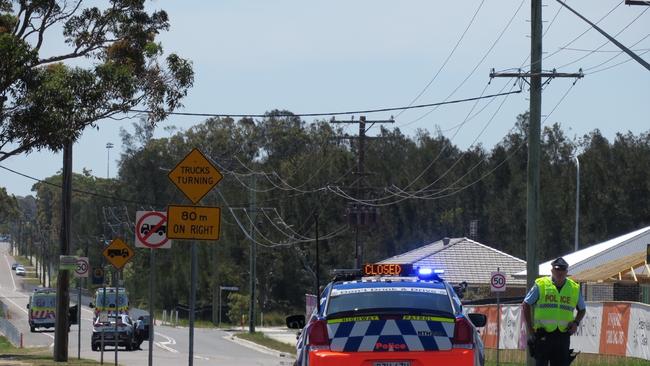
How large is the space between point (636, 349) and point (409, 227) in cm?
6564

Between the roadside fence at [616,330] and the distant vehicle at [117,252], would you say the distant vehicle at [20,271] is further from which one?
the roadside fence at [616,330]

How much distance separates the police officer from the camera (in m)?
13.8

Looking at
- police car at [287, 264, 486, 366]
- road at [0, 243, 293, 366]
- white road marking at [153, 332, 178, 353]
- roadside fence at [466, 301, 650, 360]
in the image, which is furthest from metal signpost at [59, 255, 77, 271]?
police car at [287, 264, 486, 366]

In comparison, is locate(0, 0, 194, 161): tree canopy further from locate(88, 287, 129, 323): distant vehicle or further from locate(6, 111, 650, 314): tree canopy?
locate(6, 111, 650, 314): tree canopy

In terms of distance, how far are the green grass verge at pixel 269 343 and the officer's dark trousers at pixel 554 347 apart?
31.5 meters

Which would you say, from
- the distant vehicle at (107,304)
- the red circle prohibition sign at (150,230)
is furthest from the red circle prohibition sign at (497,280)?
the red circle prohibition sign at (150,230)

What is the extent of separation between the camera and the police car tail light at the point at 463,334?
1256 cm

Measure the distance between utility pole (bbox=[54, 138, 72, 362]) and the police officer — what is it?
21122 millimetres

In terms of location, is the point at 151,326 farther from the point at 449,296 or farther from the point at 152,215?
the point at 449,296

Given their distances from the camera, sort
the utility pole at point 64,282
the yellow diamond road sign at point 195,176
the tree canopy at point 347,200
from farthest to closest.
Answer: the tree canopy at point 347,200, the utility pole at point 64,282, the yellow diamond road sign at point 195,176

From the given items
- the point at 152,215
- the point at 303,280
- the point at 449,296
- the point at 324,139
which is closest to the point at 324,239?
the point at 303,280

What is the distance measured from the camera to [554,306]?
45.4ft

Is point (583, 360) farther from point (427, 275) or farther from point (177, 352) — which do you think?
point (427, 275)

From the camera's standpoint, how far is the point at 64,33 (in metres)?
25.4
